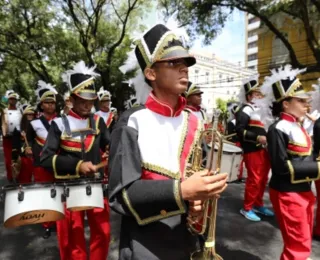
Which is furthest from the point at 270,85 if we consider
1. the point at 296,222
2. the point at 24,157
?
the point at 24,157

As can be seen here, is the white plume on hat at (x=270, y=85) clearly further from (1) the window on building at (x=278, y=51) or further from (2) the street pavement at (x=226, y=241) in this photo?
(1) the window on building at (x=278, y=51)

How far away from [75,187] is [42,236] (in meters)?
2.61

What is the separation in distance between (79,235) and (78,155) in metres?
0.84

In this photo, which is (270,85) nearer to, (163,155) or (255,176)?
(255,176)

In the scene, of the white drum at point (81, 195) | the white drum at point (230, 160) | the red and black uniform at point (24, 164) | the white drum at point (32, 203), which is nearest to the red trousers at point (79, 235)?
the white drum at point (81, 195)

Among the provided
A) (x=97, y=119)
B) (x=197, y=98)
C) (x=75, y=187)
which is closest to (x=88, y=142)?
(x=97, y=119)

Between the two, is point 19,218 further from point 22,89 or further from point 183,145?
point 22,89

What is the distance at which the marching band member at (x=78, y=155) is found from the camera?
347cm

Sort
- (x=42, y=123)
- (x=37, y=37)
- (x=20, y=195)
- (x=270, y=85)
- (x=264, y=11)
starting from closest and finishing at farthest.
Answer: (x=20, y=195)
(x=270, y=85)
(x=42, y=123)
(x=264, y=11)
(x=37, y=37)

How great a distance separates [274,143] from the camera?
3.49 m

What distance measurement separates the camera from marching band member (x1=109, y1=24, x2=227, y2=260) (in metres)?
1.58

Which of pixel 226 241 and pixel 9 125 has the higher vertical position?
pixel 9 125

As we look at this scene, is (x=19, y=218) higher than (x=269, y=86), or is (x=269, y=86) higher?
(x=269, y=86)

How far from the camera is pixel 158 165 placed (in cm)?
172
